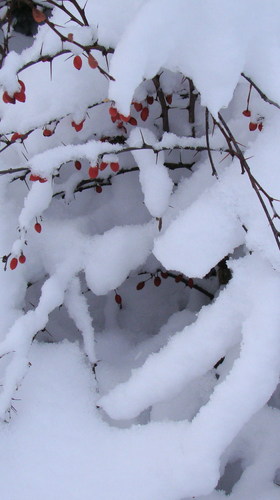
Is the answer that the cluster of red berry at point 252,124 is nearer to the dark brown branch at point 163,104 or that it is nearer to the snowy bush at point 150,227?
the snowy bush at point 150,227

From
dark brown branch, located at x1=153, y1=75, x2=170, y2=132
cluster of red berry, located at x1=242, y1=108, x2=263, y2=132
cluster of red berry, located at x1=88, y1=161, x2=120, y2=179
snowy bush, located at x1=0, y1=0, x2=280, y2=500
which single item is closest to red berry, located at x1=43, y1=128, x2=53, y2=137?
snowy bush, located at x1=0, y1=0, x2=280, y2=500

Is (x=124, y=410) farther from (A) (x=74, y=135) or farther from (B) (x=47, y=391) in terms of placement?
(A) (x=74, y=135)

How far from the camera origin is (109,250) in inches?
67.7

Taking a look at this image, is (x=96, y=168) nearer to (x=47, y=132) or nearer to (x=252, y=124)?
(x=47, y=132)

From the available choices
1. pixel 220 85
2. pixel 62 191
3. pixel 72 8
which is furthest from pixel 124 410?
pixel 72 8

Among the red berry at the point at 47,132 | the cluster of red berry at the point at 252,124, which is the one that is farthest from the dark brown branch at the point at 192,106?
the red berry at the point at 47,132

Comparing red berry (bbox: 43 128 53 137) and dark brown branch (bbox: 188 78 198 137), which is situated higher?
red berry (bbox: 43 128 53 137)

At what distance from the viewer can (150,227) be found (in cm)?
173

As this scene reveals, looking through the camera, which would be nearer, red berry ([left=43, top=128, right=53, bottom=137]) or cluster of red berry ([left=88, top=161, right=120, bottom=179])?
cluster of red berry ([left=88, top=161, right=120, bottom=179])

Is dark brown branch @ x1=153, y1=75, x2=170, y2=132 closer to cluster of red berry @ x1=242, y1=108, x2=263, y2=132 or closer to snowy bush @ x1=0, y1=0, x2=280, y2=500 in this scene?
snowy bush @ x1=0, y1=0, x2=280, y2=500

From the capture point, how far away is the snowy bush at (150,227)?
1153mm

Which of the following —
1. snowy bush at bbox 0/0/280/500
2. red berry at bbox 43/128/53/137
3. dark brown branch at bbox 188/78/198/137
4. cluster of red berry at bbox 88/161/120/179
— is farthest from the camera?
dark brown branch at bbox 188/78/198/137

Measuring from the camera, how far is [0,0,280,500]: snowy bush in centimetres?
115

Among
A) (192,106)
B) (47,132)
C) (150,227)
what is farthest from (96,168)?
(192,106)
